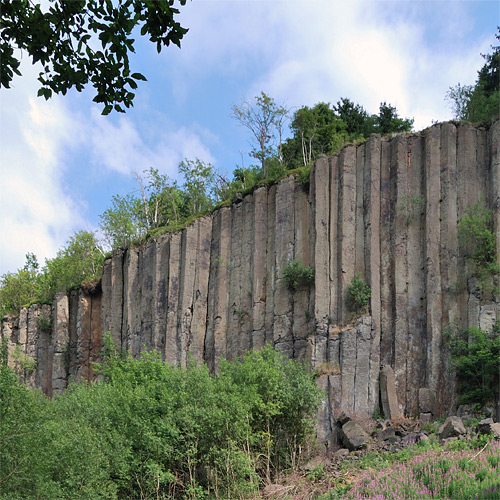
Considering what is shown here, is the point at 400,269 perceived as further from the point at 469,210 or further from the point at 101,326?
the point at 101,326

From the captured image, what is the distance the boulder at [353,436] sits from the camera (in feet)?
78.7

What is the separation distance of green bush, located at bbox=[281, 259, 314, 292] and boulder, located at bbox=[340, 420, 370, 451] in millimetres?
6114

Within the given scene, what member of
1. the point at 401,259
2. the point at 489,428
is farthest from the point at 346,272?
the point at 489,428

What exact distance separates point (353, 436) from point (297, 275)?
724cm

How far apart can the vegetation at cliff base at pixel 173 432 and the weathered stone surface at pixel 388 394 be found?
8.02 feet

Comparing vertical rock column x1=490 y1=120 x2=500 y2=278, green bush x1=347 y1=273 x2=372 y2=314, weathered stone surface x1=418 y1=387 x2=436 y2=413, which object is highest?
vertical rock column x1=490 y1=120 x2=500 y2=278

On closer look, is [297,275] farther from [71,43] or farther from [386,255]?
[71,43]

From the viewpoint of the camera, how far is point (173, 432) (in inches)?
879

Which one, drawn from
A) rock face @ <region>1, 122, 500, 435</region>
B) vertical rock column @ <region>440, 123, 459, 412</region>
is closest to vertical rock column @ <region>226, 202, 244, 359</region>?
rock face @ <region>1, 122, 500, 435</region>

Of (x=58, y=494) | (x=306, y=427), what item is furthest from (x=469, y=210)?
(x=58, y=494)

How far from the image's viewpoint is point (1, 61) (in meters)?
10.9

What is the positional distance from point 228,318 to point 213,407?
360 inches

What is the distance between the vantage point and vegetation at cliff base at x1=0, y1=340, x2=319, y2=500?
65.7 feet

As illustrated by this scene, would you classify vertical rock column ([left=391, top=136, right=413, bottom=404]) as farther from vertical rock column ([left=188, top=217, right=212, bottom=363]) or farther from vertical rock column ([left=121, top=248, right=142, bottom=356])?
vertical rock column ([left=121, top=248, right=142, bottom=356])
